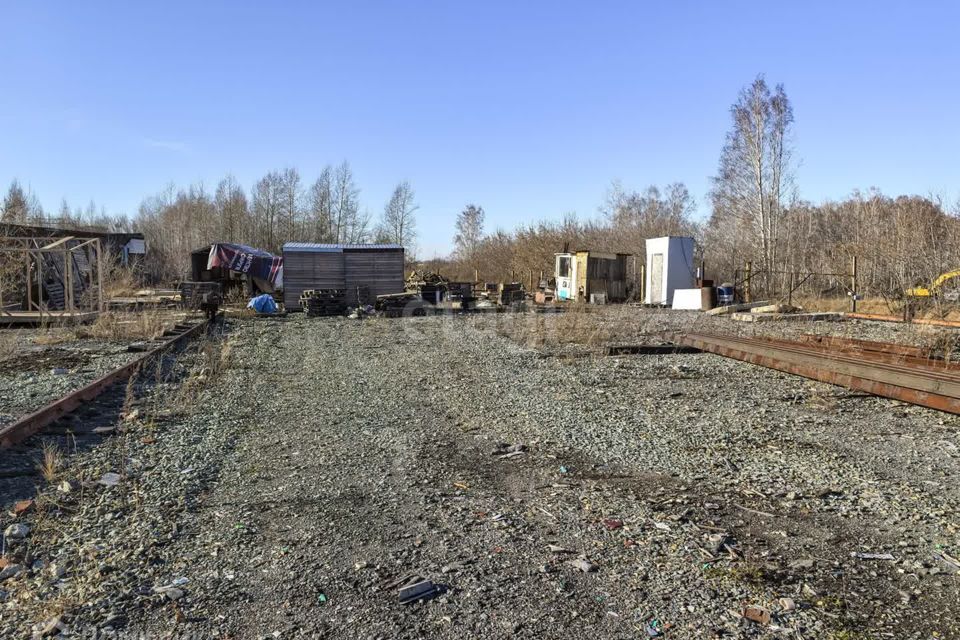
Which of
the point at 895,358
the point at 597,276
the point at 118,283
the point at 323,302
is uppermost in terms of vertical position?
the point at 597,276

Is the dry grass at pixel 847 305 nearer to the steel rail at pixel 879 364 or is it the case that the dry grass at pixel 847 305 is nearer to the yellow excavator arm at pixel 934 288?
the yellow excavator arm at pixel 934 288

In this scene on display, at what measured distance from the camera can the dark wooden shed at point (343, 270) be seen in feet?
87.8

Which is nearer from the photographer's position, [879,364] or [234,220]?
[879,364]

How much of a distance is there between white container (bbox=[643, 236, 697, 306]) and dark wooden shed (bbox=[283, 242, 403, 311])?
429 inches

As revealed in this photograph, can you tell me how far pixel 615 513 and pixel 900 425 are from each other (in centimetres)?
421

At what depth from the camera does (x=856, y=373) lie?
28.0ft

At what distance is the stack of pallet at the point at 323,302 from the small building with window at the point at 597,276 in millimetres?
10291

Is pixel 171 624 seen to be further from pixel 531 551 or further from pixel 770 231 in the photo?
pixel 770 231

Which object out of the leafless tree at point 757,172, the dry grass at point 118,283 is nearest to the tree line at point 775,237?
the leafless tree at point 757,172

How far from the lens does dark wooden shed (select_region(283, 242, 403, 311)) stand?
26766 mm

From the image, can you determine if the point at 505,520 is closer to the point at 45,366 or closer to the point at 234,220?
the point at 45,366

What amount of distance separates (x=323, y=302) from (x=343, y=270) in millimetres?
2857

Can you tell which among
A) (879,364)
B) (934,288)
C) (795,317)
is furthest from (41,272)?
(934,288)

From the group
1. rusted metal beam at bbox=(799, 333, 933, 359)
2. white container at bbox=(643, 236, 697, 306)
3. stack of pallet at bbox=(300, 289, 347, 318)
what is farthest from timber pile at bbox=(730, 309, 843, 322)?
stack of pallet at bbox=(300, 289, 347, 318)
